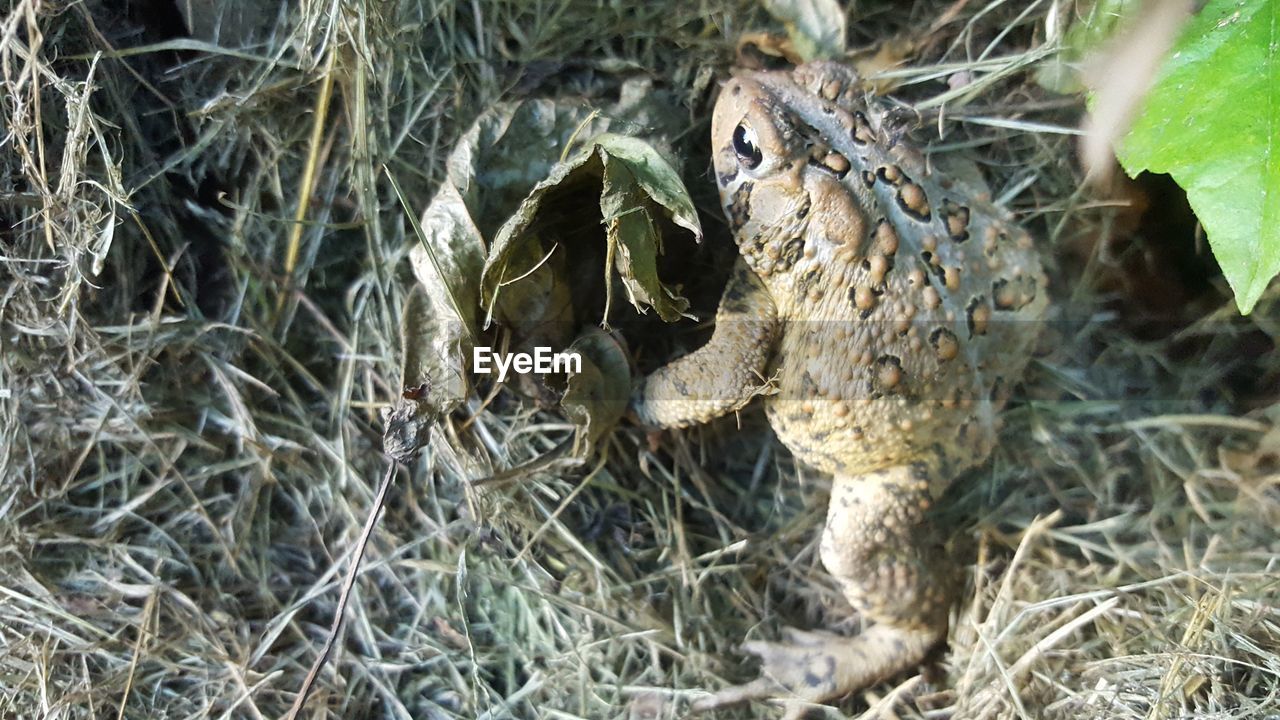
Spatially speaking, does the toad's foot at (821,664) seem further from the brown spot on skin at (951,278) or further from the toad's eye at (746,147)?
the toad's eye at (746,147)

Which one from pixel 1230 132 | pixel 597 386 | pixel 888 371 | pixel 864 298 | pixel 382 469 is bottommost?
pixel 382 469

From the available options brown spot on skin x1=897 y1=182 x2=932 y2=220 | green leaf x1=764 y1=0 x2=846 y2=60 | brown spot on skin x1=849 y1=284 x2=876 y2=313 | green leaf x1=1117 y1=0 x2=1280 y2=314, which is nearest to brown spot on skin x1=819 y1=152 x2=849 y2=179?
brown spot on skin x1=897 y1=182 x2=932 y2=220

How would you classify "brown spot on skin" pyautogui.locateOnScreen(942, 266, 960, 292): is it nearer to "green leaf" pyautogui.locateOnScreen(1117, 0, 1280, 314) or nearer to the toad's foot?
"green leaf" pyautogui.locateOnScreen(1117, 0, 1280, 314)

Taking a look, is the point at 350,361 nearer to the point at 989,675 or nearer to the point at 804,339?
the point at 804,339

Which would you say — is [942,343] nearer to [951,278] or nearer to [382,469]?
[951,278]

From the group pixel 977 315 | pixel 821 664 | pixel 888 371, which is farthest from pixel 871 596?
pixel 977 315
